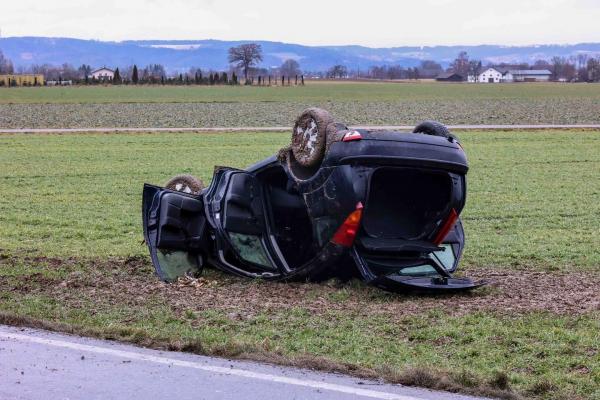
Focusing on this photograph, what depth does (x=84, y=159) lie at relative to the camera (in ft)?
78.1

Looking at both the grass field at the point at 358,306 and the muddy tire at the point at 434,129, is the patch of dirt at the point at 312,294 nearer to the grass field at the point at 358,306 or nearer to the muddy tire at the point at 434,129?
the grass field at the point at 358,306

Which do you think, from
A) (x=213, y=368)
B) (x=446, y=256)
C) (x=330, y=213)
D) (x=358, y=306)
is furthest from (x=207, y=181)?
(x=213, y=368)

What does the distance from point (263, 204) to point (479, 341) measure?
3.03 metres

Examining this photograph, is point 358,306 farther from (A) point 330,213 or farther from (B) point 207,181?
(B) point 207,181

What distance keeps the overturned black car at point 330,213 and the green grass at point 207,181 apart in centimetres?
180

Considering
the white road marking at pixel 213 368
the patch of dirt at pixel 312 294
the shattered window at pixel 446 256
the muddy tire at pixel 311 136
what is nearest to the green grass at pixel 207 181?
the patch of dirt at pixel 312 294

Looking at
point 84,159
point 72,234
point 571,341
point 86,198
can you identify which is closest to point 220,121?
point 84,159

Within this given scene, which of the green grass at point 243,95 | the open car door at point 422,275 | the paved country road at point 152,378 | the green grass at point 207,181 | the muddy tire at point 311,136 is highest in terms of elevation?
the muddy tire at point 311,136

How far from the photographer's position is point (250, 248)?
8984 mm

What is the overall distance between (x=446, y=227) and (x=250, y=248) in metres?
1.86

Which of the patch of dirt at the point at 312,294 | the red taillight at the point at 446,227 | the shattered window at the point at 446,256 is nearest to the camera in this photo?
the patch of dirt at the point at 312,294

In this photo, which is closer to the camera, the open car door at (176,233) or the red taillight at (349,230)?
the red taillight at (349,230)

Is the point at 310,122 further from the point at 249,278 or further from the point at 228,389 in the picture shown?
the point at 228,389

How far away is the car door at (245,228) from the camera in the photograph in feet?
29.2
